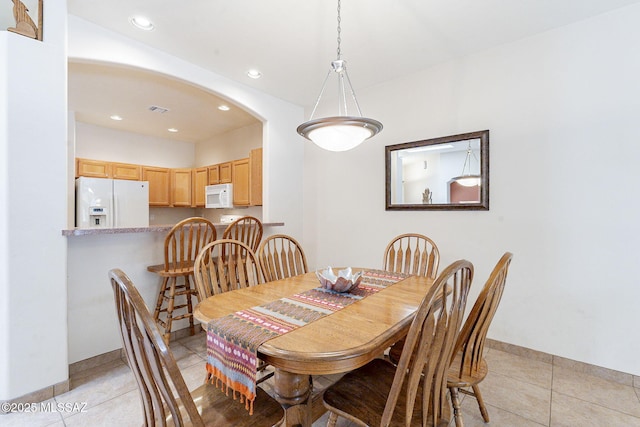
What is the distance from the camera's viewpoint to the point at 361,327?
122cm

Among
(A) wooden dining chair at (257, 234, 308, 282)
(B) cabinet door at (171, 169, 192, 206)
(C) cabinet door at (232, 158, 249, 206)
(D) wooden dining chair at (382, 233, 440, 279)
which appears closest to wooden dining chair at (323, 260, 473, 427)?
(A) wooden dining chair at (257, 234, 308, 282)

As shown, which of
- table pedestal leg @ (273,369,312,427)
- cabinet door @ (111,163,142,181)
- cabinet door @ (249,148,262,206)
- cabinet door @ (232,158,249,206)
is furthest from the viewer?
cabinet door @ (111,163,142,181)

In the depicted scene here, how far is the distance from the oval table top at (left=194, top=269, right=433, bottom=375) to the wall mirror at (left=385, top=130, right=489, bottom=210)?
1314 mm

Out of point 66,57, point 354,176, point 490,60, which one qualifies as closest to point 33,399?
point 66,57

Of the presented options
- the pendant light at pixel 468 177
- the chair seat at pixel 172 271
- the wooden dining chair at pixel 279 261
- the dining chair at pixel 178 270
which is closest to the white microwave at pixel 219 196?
the dining chair at pixel 178 270

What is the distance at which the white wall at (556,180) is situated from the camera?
2123 millimetres

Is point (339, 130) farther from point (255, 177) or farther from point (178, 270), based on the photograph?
point (255, 177)

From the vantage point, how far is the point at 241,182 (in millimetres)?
4590

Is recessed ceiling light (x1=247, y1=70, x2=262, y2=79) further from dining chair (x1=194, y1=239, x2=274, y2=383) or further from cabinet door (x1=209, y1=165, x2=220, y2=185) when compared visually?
cabinet door (x1=209, y1=165, x2=220, y2=185)

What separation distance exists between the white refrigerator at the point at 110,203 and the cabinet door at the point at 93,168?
48cm

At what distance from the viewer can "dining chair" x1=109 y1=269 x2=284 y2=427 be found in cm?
83

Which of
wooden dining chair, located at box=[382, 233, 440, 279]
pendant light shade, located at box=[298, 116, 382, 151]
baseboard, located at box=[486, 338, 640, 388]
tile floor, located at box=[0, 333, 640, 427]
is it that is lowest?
tile floor, located at box=[0, 333, 640, 427]

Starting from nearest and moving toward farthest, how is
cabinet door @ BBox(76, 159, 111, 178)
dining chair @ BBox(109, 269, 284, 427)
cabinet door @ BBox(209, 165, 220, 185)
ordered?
dining chair @ BBox(109, 269, 284, 427)
cabinet door @ BBox(76, 159, 111, 178)
cabinet door @ BBox(209, 165, 220, 185)

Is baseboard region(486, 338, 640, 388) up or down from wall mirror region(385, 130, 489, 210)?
down
